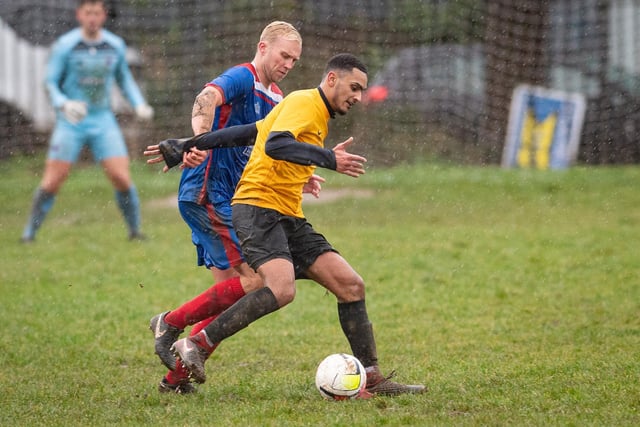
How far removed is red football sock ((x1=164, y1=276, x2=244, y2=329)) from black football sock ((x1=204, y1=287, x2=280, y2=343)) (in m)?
0.32

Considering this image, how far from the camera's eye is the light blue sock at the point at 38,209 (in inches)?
416

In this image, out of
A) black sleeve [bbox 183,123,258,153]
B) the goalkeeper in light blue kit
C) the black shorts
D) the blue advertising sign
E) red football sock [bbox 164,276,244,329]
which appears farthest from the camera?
the blue advertising sign

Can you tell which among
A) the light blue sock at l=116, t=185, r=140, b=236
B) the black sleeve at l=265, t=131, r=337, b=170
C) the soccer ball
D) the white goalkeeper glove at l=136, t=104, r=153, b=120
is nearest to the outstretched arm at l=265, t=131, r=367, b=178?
the black sleeve at l=265, t=131, r=337, b=170

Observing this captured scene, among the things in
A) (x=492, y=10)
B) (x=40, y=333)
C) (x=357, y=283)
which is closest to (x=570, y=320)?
(x=357, y=283)

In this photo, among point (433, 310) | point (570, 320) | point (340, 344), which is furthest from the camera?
point (433, 310)

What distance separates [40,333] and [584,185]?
8637 millimetres

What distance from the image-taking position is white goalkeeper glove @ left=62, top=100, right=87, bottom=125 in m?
10.2

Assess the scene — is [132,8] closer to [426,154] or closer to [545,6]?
[426,154]

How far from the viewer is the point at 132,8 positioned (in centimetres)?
1389

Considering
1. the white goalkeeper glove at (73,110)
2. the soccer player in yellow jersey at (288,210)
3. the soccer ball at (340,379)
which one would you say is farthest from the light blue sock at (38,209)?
the soccer ball at (340,379)

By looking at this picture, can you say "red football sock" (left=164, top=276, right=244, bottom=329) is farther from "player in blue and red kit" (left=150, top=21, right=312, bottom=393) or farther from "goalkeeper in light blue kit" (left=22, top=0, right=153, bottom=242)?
"goalkeeper in light blue kit" (left=22, top=0, right=153, bottom=242)

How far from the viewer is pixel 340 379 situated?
491cm

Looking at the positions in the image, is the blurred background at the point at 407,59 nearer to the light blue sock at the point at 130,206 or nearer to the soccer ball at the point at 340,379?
the light blue sock at the point at 130,206

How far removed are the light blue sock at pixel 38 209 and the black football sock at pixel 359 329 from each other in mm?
6108
